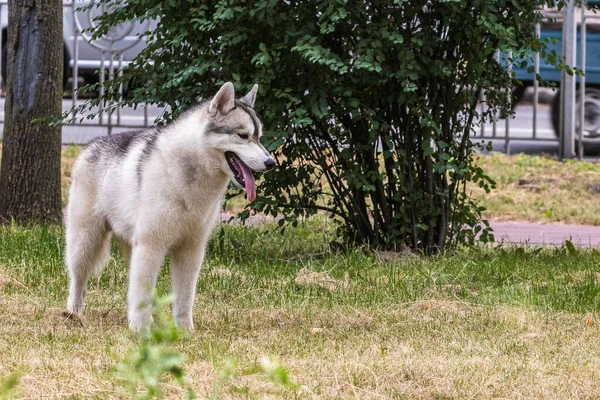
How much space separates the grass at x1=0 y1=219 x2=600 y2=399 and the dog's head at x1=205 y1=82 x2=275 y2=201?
0.84 meters

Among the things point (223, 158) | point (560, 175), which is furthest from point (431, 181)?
point (560, 175)

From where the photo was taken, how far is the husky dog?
18.1 feet

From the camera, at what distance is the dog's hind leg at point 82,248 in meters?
6.03

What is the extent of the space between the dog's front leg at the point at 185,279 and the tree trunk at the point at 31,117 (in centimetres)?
383

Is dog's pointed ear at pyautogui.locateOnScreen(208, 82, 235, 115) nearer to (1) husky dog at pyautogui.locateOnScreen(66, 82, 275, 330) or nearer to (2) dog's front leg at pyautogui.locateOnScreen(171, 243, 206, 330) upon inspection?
(1) husky dog at pyautogui.locateOnScreen(66, 82, 275, 330)

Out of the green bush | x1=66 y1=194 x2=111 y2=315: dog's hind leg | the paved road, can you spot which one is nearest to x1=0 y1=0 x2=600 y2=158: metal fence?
the paved road

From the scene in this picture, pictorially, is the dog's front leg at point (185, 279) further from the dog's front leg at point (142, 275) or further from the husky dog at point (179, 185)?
the dog's front leg at point (142, 275)

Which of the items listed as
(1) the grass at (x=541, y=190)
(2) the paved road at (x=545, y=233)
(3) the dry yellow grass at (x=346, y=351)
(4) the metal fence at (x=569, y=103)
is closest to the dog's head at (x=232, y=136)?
(3) the dry yellow grass at (x=346, y=351)

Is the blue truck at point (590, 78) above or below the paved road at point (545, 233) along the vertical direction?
above

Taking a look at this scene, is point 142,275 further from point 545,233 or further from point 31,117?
point 545,233

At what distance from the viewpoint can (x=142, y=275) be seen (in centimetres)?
554

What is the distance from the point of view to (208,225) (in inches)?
224

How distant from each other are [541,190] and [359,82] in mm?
5305

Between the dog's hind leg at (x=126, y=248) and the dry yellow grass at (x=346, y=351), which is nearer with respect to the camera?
the dry yellow grass at (x=346, y=351)
